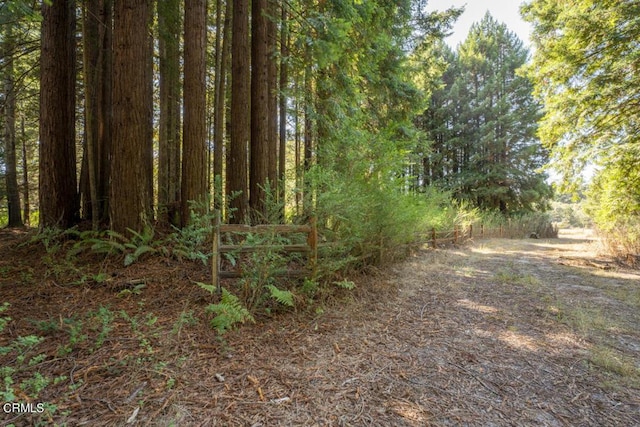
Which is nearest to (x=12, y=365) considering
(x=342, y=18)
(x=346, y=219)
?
(x=346, y=219)

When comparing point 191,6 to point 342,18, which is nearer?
point 191,6

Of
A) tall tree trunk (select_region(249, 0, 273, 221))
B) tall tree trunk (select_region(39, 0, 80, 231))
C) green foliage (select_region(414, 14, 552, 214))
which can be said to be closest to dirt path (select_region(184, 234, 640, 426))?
tall tree trunk (select_region(249, 0, 273, 221))

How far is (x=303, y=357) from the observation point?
2523 millimetres

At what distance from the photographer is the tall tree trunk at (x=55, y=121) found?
195 inches

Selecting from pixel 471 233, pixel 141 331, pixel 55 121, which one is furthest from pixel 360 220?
pixel 471 233

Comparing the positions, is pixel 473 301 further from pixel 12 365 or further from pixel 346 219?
pixel 12 365

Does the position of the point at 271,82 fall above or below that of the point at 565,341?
above

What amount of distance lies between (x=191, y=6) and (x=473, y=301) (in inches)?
256

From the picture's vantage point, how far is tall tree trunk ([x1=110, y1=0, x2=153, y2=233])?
13.4ft

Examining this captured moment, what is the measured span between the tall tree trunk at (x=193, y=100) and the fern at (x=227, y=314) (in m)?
2.26

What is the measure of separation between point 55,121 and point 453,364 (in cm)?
710

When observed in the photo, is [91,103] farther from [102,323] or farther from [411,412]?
[411,412]

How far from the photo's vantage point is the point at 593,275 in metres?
6.06

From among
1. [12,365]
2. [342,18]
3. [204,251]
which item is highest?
[342,18]
